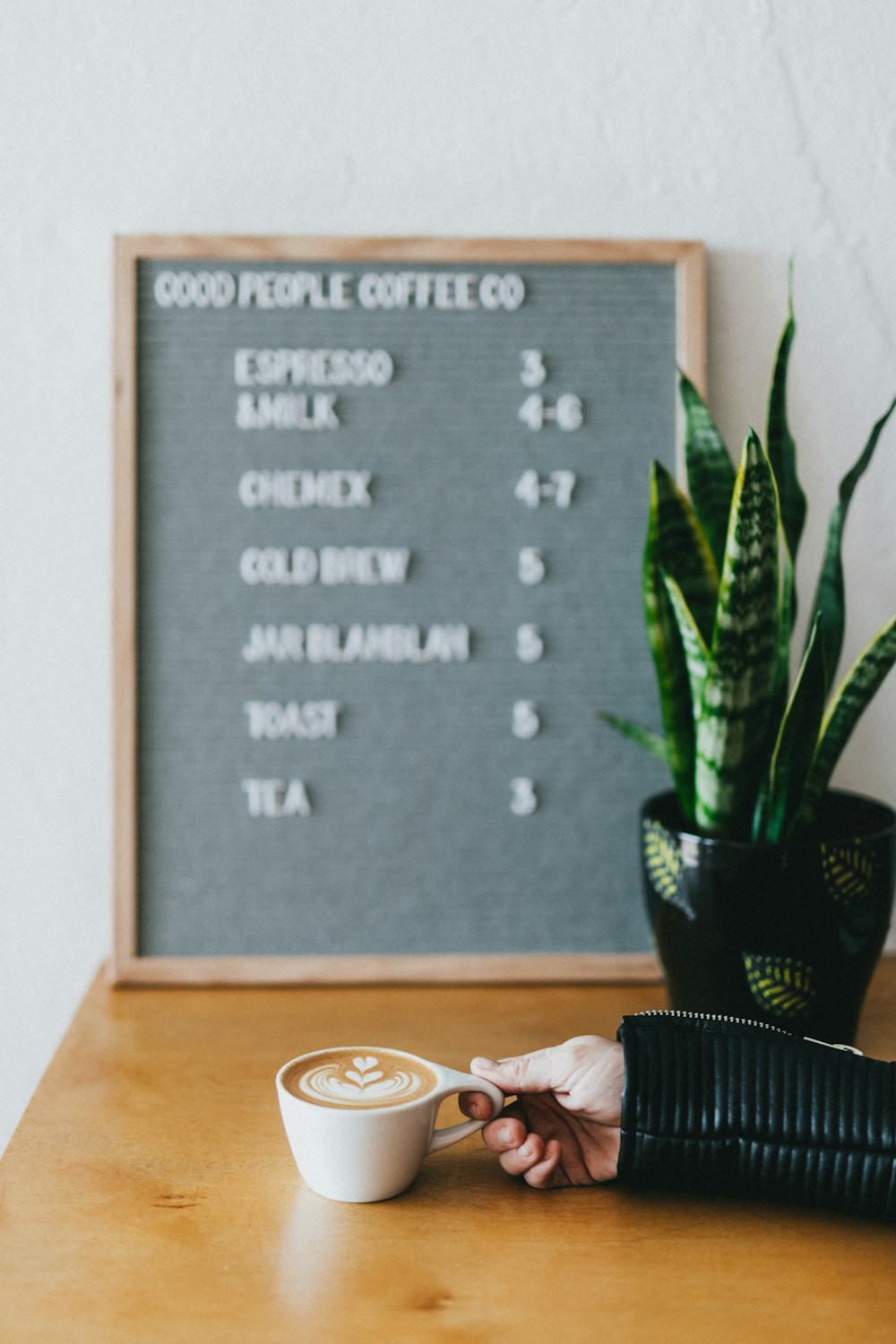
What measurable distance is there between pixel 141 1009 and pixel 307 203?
659 mm

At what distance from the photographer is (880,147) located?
0.85m

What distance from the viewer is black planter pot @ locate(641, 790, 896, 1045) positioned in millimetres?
670

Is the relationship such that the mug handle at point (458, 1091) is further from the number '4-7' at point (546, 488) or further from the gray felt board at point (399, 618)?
the number '4-7' at point (546, 488)

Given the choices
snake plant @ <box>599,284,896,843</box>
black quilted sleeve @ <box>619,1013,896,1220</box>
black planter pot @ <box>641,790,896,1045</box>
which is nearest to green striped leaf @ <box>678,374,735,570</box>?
snake plant @ <box>599,284,896,843</box>

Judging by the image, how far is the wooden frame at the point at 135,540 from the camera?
81 centimetres

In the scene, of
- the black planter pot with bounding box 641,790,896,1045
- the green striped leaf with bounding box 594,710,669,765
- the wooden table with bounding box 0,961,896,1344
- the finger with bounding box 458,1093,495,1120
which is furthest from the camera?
the green striped leaf with bounding box 594,710,669,765

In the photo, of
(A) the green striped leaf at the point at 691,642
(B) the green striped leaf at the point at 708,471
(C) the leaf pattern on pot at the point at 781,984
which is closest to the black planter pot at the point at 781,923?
(C) the leaf pattern on pot at the point at 781,984

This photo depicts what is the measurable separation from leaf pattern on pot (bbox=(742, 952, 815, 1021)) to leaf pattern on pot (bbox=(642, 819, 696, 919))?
0.05 metres

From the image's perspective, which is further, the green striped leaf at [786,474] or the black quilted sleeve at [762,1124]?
the green striped leaf at [786,474]

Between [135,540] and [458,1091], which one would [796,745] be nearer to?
[458,1091]

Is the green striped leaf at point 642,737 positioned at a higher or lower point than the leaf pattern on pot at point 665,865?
higher

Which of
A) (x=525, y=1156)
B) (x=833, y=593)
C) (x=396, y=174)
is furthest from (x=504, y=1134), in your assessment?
(x=396, y=174)

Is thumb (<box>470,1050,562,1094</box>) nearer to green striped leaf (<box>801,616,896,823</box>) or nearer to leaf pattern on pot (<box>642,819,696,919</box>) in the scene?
leaf pattern on pot (<box>642,819,696,919</box>)

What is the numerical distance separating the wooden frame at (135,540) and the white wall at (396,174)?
3cm
